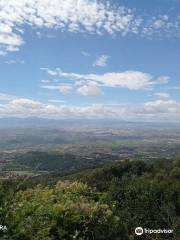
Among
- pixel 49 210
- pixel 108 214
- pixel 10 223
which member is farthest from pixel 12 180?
pixel 108 214

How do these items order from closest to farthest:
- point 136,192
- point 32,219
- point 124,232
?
1. point 32,219
2. point 124,232
3. point 136,192

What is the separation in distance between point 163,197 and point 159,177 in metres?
14.5

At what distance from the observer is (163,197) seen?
45719 millimetres

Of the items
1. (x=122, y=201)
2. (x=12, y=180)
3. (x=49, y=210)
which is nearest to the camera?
(x=12, y=180)

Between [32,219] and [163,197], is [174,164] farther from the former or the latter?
[32,219]

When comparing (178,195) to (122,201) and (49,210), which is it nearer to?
(122,201)

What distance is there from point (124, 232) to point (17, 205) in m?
4.73

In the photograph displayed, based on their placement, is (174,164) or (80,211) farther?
(174,164)

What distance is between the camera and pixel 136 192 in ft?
153

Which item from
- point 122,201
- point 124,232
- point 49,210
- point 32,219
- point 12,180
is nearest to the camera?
point 12,180

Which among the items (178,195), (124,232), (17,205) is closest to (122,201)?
(178,195)

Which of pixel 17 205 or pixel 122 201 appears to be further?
pixel 122 201

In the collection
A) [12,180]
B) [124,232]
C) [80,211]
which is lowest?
[124,232]

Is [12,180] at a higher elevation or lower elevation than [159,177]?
higher
